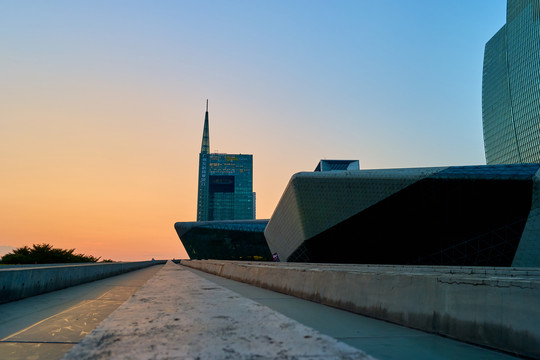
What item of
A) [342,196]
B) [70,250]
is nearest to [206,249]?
[70,250]

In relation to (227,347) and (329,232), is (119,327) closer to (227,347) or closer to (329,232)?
(227,347)

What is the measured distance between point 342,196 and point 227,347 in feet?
138

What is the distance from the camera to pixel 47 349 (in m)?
4.03

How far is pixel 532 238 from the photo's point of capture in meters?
35.6

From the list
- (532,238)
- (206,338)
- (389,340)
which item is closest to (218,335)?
(206,338)

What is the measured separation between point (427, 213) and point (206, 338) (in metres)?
41.0

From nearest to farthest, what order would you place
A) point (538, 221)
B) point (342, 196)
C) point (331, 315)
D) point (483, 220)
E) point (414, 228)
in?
1. point (331, 315)
2. point (538, 221)
3. point (483, 220)
4. point (414, 228)
5. point (342, 196)

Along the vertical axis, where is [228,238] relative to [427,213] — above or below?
above

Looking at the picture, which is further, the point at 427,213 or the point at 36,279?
the point at 427,213

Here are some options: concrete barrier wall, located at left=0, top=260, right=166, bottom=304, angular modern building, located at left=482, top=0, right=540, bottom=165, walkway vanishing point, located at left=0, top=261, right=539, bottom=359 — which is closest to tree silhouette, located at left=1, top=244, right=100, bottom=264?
concrete barrier wall, located at left=0, top=260, right=166, bottom=304

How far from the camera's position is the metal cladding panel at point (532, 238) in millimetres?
34781

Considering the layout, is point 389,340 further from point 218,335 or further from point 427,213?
point 427,213

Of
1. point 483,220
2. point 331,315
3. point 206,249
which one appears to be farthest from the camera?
point 206,249

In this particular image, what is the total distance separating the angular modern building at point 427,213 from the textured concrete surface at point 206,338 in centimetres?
3831
